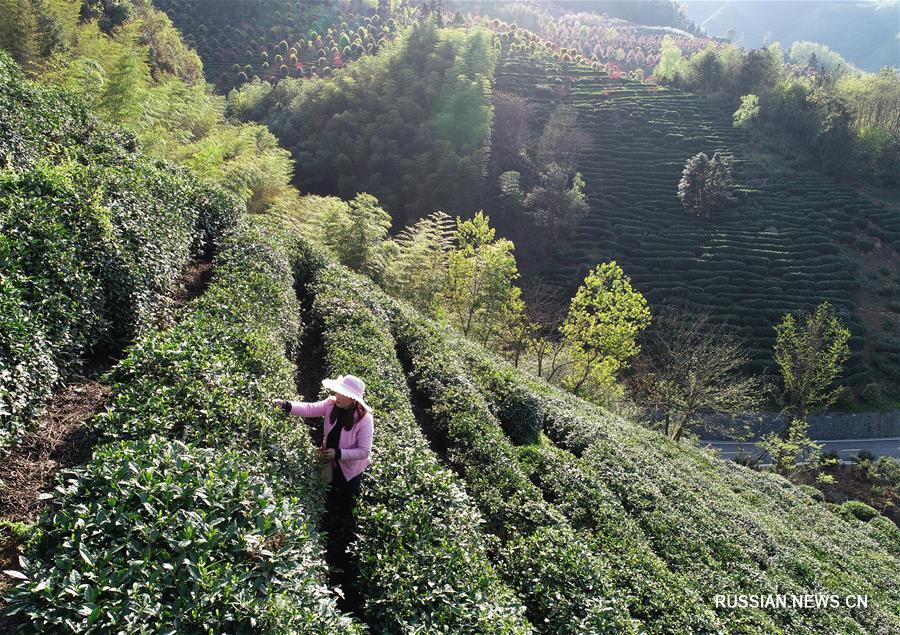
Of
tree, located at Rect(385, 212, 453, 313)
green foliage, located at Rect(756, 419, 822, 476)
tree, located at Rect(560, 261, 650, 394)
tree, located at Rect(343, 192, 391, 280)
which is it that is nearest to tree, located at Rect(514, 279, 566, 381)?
tree, located at Rect(560, 261, 650, 394)

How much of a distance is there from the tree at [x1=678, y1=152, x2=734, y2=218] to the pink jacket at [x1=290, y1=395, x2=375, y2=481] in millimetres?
48482

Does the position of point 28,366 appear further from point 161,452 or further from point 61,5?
point 61,5

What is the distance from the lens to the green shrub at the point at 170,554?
2797 millimetres

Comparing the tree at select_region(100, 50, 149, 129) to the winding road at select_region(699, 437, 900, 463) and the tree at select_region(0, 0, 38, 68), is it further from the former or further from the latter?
the winding road at select_region(699, 437, 900, 463)

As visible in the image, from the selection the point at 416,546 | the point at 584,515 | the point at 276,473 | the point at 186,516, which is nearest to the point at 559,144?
the point at 584,515

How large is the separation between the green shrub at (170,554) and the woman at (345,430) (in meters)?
1.28

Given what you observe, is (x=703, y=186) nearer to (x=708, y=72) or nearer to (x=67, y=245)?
(x=708, y=72)

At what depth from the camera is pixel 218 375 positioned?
17.6 feet

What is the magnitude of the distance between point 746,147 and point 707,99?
13.8 metres

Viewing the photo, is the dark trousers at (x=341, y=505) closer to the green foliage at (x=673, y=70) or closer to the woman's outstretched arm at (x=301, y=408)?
the woman's outstretched arm at (x=301, y=408)

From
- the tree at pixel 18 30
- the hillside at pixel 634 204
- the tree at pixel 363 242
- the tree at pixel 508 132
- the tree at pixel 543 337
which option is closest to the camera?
the tree at pixel 18 30

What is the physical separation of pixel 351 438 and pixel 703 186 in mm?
48983

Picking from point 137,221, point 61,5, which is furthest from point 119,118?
point 137,221

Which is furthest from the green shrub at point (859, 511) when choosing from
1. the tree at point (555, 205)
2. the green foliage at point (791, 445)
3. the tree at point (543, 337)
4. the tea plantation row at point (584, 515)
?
the tree at point (555, 205)
